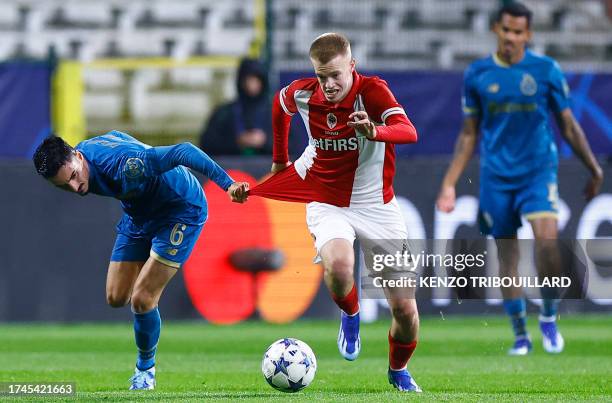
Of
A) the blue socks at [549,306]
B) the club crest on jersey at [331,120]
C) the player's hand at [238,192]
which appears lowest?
the blue socks at [549,306]

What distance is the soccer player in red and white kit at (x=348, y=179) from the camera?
23.6 ft

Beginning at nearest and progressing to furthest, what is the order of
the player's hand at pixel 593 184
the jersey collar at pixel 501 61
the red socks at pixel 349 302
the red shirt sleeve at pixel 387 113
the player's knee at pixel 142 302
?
the red shirt sleeve at pixel 387 113 < the red socks at pixel 349 302 < the player's knee at pixel 142 302 < the player's hand at pixel 593 184 < the jersey collar at pixel 501 61

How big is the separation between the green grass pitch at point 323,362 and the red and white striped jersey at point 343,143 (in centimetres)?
118

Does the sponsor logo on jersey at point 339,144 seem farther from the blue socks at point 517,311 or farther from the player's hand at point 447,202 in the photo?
the blue socks at point 517,311

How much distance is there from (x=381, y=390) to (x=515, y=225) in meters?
3.33

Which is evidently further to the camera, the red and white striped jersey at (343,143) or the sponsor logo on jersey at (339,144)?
the sponsor logo on jersey at (339,144)

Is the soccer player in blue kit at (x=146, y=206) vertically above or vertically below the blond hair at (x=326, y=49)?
below

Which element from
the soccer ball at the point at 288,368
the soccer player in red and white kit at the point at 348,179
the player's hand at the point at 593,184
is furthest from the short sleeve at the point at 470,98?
the soccer ball at the point at 288,368

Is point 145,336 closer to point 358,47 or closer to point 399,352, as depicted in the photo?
point 399,352

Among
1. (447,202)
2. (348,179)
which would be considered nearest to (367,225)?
(348,179)

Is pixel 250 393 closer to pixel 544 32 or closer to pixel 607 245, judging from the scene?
pixel 607 245

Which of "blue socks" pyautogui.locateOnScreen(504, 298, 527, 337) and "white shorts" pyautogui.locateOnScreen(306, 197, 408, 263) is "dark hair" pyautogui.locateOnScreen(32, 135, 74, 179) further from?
"blue socks" pyautogui.locateOnScreen(504, 298, 527, 337)

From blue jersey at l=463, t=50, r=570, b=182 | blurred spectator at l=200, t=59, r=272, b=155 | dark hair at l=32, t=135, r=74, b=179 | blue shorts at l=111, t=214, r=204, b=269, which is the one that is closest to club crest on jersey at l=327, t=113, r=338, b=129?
blue shorts at l=111, t=214, r=204, b=269

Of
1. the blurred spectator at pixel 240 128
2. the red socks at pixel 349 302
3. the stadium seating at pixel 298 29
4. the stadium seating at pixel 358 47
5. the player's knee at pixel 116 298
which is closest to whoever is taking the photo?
the red socks at pixel 349 302
